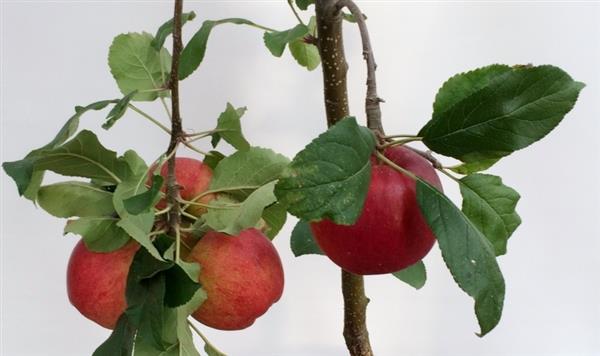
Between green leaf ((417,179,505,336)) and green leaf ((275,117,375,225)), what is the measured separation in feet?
0.15

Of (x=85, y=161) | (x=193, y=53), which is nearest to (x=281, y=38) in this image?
(x=193, y=53)

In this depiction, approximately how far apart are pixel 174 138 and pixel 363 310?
24 cm

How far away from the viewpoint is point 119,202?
1.64ft

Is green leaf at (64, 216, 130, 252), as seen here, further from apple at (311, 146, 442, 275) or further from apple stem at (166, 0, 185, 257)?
apple at (311, 146, 442, 275)

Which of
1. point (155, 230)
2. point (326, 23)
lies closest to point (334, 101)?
point (326, 23)

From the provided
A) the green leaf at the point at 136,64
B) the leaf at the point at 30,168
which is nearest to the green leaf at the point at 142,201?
the leaf at the point at 30,168

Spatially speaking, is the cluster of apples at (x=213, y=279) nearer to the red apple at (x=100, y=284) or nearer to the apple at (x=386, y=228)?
the red apple at (x=100, y=284)

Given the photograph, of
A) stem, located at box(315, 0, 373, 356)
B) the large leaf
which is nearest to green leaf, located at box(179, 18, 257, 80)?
the large leaf

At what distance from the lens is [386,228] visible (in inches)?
15.5

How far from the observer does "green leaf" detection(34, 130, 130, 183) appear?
1.60 ft

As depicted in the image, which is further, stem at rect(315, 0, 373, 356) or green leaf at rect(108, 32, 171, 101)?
green leaf at rect(108, 32, 171, 101)

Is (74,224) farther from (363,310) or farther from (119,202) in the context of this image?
(363,310)

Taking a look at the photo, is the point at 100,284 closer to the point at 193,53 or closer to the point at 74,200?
the point at 74,200

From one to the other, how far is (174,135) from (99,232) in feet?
0.29
